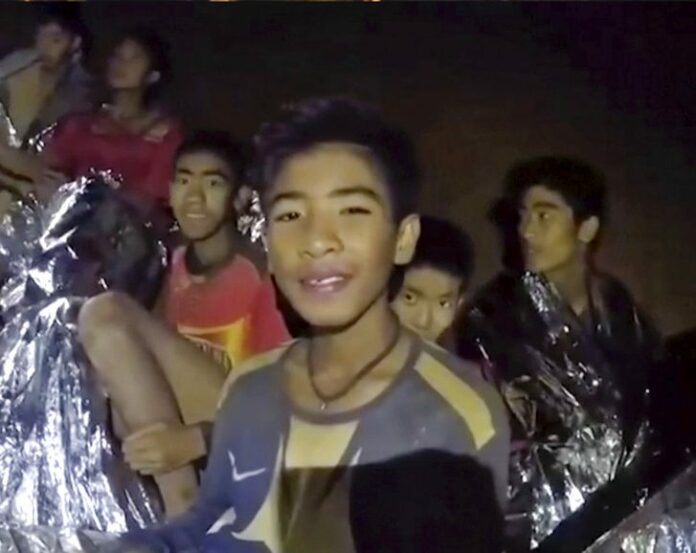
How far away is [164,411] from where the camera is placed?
905mm

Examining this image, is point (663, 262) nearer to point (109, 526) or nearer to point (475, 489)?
point (475, 489)

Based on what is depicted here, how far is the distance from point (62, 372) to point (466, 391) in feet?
1.10

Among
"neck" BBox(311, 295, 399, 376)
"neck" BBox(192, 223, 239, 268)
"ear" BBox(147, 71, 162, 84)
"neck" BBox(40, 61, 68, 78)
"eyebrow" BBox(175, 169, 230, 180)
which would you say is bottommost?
"neck" BBox(311, 295, 399, 376)

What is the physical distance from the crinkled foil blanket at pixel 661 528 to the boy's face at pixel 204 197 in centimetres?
41

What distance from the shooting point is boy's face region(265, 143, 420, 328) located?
2.92 feet

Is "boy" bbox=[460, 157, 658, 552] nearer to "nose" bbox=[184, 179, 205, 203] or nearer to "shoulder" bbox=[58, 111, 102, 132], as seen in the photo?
"nose" bbox=[184, 179, 205, 203]

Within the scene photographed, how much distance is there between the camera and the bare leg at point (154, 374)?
0.90m

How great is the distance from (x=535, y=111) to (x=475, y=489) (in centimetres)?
32

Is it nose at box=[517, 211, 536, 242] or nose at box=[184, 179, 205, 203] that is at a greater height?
nose at box=[184, 179, 205, 203]

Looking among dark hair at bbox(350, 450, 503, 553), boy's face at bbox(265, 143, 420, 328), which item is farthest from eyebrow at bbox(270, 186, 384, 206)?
dark hair at bbox(350, 450, 503, 553)

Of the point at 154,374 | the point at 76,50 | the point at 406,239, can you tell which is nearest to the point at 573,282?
the point at 406,239

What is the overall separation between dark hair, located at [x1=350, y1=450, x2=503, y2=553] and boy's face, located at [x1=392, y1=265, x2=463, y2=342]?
10cm

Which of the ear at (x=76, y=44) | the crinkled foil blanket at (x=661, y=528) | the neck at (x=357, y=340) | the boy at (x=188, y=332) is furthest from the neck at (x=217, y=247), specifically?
the crinkled foil blanket at (x=661, y=528)

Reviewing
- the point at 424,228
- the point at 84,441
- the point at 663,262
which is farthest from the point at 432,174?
the point at 84,441
